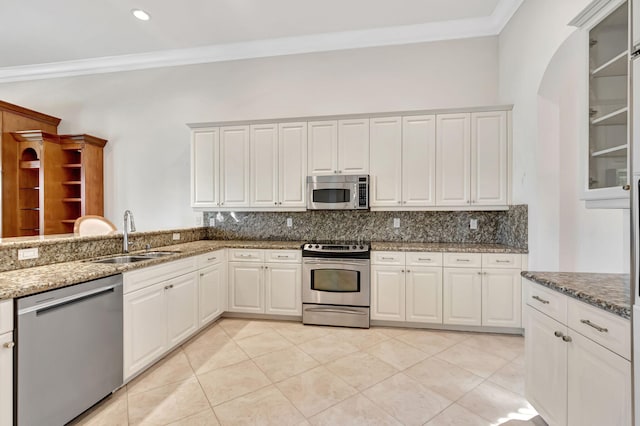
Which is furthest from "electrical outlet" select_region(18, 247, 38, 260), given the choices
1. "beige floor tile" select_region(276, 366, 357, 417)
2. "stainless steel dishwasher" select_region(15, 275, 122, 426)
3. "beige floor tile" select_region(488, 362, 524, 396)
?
"beige floor tile" select_region(488, 362, 524, 396)

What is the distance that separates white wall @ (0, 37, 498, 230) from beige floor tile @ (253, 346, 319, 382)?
253cm

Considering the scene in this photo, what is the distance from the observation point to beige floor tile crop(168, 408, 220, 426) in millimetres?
1914

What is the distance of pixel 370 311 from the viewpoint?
137 inches

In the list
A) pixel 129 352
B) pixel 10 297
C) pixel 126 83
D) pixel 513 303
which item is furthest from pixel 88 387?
pixel 126 83

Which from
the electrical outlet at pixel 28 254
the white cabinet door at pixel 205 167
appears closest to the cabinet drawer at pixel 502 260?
the white cabinet door at pixel 205 167

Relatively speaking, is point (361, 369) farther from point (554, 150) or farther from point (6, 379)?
point (554, 150)

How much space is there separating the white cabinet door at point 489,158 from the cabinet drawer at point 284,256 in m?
2.08

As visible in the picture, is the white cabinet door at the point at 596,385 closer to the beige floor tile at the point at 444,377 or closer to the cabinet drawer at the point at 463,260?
the beige floor tile at the point at 444,377

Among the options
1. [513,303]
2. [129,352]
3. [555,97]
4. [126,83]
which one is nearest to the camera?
[129,352]

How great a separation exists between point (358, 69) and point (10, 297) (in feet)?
13.2

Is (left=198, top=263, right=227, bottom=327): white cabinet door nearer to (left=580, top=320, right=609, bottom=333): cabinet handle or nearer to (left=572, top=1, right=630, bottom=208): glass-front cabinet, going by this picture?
(left=580, top=320, right=609, bottom=333): cabinet handle

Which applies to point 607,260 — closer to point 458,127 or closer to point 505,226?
point 505,226

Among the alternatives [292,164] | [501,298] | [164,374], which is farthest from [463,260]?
[164,374]

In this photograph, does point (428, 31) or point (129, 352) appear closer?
point (129, 352)
